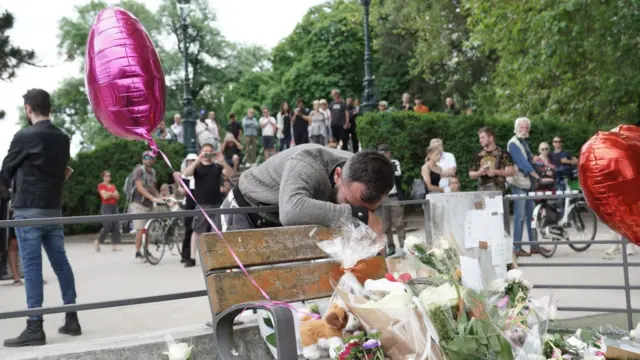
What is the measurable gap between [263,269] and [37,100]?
3270mm

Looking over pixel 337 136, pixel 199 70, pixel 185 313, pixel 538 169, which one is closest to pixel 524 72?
pixel 337 136

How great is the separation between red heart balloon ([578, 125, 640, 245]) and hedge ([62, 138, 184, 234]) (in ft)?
55.1

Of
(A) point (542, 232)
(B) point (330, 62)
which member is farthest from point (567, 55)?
(B) point (330, 62)

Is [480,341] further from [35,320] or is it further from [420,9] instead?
[420,9]

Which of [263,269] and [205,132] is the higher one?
[205,132]

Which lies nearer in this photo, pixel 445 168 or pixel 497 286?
pixel 497 286

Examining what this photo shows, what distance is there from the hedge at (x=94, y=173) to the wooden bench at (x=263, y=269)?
15968mm

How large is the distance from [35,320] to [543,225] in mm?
7551

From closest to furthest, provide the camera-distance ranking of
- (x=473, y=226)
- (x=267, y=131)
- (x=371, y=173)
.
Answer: (x=371, y=173) < (x=473, y=226) < (x=267, y=131)

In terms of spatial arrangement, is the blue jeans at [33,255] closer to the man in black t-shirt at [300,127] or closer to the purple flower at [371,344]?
the purple flower at [371,344]

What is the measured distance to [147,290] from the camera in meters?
9.04

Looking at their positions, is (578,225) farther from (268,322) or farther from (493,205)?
(268,322)

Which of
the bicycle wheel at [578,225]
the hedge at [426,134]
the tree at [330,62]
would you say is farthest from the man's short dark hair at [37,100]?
the tree at [330,62]

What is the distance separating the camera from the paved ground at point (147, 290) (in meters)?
6.95
